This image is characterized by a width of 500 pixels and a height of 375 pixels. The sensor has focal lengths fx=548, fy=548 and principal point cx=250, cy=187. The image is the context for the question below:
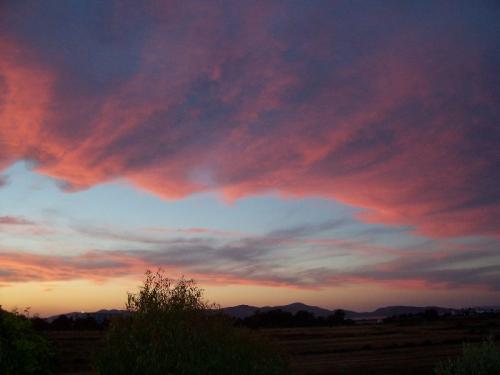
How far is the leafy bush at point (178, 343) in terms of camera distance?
1775 centimetres

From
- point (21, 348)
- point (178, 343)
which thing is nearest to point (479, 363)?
point (178, 343)

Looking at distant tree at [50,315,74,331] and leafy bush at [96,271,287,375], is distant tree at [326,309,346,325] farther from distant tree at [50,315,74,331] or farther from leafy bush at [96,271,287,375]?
leafy bush at [96,271,287,375]

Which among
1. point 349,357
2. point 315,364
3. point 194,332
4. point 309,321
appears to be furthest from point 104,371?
point 309,321

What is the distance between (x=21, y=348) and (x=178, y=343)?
4.85m

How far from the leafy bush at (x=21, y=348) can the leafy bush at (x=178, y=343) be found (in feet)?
6.08

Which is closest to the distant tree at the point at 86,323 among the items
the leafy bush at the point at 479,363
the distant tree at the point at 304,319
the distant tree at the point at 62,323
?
the distant tree at the point at 62,323

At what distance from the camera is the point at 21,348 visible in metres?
16.9

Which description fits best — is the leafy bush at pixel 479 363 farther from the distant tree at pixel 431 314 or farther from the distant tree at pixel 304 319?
the distant tree at pixel 431 314

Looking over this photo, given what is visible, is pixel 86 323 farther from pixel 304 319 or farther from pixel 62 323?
pixel 304 319

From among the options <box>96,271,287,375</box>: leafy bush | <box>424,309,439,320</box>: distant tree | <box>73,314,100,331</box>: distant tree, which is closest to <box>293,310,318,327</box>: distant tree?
<box>424,309,439,320</box>: distant tree

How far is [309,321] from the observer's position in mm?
138500

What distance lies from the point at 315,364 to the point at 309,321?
318 feet

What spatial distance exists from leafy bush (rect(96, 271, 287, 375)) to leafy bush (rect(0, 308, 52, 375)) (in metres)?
1.85

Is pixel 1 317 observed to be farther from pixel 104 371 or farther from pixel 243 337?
pixel 243 337
